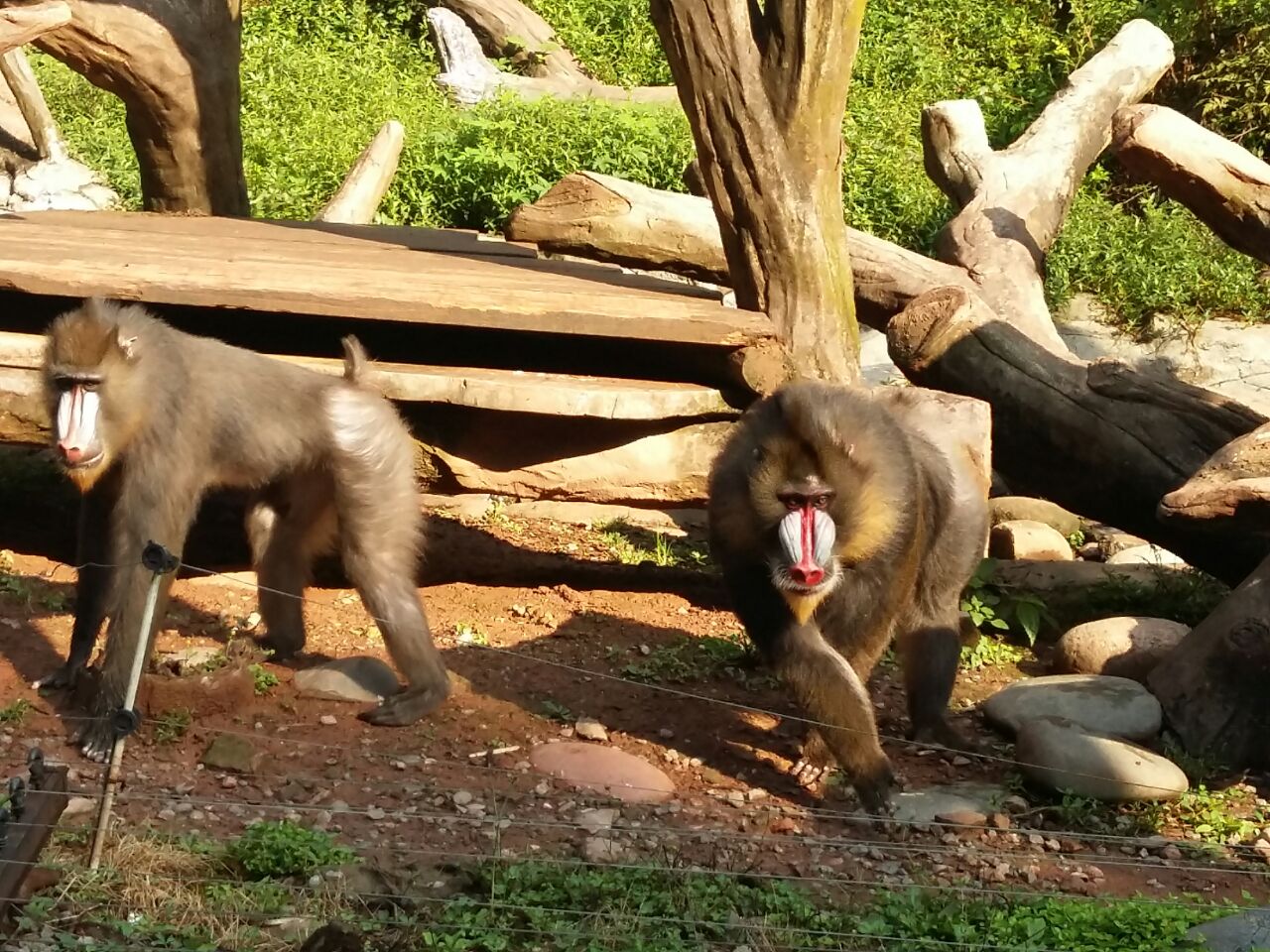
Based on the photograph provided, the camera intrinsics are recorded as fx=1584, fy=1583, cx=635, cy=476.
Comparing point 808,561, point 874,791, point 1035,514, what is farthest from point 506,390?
point 1035,514

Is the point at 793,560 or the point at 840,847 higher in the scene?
the point at 793,560

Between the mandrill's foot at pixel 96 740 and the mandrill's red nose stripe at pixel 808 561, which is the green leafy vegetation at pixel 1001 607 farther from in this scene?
the mandrill's foot at pixel 96 740

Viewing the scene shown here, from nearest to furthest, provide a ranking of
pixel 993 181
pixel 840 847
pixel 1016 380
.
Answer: pixel 840 847
pixel 1016 380
pixel 993 181

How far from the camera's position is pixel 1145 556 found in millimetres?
7938

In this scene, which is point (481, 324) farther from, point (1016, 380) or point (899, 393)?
point (1016, 380)

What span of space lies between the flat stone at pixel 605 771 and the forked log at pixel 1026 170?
11.7ft

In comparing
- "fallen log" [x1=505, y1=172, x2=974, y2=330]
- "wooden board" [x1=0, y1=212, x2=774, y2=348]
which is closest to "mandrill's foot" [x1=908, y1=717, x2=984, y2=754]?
"wooden board" [x1=0, y1=212, x2=774, y2=348]

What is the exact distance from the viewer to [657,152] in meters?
12.1

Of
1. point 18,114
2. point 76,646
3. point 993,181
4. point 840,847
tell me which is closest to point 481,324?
point 76,646

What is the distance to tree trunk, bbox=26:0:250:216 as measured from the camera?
8625 millimetres

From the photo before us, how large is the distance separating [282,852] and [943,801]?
2.25 m

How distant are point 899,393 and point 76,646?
326 centimetres

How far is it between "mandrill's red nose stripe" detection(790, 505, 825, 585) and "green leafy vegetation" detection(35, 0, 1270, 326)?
6.61m

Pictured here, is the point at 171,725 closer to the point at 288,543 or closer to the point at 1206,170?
the point at 288,543
